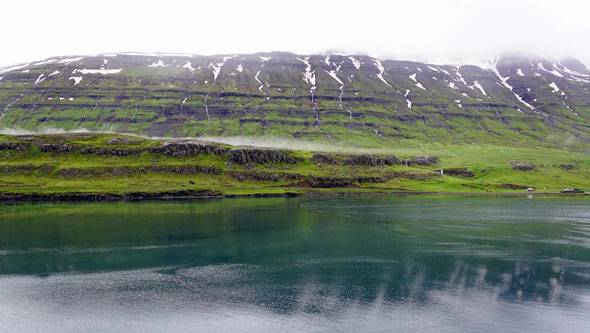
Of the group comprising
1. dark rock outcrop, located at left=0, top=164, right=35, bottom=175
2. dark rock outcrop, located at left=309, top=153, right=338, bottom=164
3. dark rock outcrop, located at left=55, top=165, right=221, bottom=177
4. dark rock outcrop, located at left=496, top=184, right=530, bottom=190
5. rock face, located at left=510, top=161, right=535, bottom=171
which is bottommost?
dark rock outcrop, located at left=496, top=184, right=530, bottom=190

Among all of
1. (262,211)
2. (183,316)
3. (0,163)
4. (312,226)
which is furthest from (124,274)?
(0,163)

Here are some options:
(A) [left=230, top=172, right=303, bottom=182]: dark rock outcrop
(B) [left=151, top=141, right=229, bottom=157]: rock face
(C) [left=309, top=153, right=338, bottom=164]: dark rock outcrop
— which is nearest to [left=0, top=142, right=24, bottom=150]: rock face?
(B) [left=151, top=141, right=229, bottom=157]: rock face

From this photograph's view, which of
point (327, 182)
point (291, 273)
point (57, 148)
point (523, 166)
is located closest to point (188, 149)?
point (57, 148)

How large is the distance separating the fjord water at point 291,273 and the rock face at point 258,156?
7523 cm

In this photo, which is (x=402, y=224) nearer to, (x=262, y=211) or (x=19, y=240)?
(x=262, y=211)

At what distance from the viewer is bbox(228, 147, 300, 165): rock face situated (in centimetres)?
16788

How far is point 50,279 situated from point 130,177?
10670cm

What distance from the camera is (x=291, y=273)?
161 ft

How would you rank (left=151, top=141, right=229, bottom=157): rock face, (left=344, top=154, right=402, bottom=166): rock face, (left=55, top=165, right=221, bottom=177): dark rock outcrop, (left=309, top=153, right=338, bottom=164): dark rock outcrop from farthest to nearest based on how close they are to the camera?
(left=344, top=154, right=402, bottom=166): rock face < (left=309, top=153, right=338, bottom=164): dark rock outcrop < (left=151, top=141, right=229, bottom=157): rock face < (left=55, top=165, right=221, bottom=177): dark rock outcrop

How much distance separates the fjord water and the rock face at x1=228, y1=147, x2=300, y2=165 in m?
75.2

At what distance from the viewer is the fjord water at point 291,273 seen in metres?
35.5

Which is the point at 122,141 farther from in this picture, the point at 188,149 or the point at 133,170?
the point at 188,149

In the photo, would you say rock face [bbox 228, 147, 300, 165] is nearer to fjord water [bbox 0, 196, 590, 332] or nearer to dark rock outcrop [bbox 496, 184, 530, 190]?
fjord water [bbox 0, 196, 590, 332]

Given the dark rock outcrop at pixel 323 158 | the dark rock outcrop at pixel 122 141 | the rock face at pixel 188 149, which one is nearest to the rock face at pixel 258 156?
the rock face at pixel 188 149
